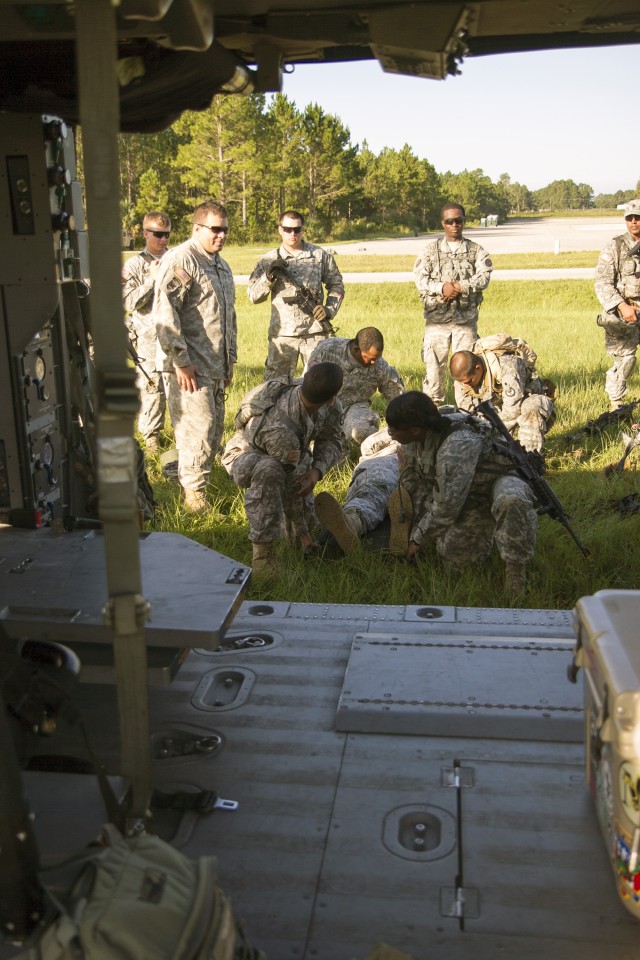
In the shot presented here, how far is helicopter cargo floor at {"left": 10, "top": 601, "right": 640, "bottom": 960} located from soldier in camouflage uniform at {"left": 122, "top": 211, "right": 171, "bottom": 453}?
460 cm

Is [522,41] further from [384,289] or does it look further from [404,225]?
[404,225]

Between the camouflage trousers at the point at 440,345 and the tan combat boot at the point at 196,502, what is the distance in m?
3.09

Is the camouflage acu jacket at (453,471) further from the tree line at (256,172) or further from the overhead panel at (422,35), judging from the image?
the tree line at (256,172)

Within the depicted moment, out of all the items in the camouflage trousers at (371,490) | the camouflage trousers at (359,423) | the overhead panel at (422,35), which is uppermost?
the overhead panel at (422,35)

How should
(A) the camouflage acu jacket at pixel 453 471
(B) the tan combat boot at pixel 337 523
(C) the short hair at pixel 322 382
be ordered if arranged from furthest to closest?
(B) the tan combat boot at pixel 337 523, (C) the short hair at pixel 322 382, (A) the camouflage acu jacket at pixel 453 471

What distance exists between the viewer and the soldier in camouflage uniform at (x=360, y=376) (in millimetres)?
6969

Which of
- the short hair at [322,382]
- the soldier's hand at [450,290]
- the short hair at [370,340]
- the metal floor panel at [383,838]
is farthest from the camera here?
the soldier's hand at [450,290]

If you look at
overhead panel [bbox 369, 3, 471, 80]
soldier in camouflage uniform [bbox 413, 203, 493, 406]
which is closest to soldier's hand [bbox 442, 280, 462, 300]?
soldier in camouflage uniform [bbox 413, 203, 493, 406]

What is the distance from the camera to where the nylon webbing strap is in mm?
1696

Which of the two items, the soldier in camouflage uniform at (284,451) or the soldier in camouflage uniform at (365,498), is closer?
the soldier in camouflage uniform at (284,451)

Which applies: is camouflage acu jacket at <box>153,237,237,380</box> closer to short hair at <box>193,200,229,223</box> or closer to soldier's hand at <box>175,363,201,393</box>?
soldier's hand at <box>175,363,201,393</box>

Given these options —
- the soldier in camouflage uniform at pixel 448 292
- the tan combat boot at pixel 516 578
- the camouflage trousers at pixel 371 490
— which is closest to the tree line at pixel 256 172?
the soldier in camouflage uniform at pixel 448 292

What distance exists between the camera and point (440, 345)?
8750 millimetres

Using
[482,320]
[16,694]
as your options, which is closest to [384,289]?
[482,320]
